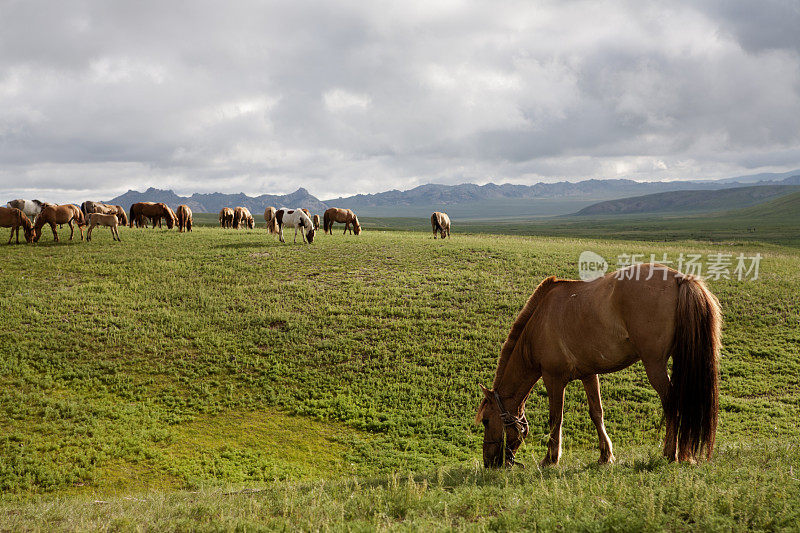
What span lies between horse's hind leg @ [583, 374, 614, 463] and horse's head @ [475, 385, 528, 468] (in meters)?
1.16

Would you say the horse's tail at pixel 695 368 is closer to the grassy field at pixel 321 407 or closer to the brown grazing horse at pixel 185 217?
the grassy field at pixel 321 407

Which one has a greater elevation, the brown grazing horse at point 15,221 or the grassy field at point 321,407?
the brown grazing horse at point 15,221

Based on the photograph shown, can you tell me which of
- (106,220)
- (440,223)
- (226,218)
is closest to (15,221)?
(106,220)

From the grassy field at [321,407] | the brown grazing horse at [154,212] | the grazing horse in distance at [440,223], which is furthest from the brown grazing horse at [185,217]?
the grazing horse in distance at [440,223]

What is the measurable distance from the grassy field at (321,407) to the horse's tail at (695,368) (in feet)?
1.74

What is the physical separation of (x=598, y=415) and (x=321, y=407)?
25.7 feet

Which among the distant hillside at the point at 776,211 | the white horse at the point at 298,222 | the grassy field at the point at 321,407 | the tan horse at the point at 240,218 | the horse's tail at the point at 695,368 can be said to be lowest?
the grassy field at the point at 321,407

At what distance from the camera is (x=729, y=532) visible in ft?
12.8

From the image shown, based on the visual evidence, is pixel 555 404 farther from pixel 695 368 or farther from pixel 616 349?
pixel 695 368

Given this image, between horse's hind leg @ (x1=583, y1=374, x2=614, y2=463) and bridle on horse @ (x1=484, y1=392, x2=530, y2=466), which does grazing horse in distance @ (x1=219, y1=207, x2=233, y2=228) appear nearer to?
bridle on horse @ (x1=484, y1=392, x2=530, y2=466)

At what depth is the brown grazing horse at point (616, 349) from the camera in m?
6.09

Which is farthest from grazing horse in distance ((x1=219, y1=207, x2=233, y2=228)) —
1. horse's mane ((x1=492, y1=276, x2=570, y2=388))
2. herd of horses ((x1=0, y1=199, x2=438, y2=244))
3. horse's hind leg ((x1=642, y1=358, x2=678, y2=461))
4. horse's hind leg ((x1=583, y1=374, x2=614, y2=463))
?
horse's hind leg ((x1=642, y1=358, x2=678, y2=461))

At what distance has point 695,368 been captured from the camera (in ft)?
19.8

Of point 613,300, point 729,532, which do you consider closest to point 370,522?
point 729,532
